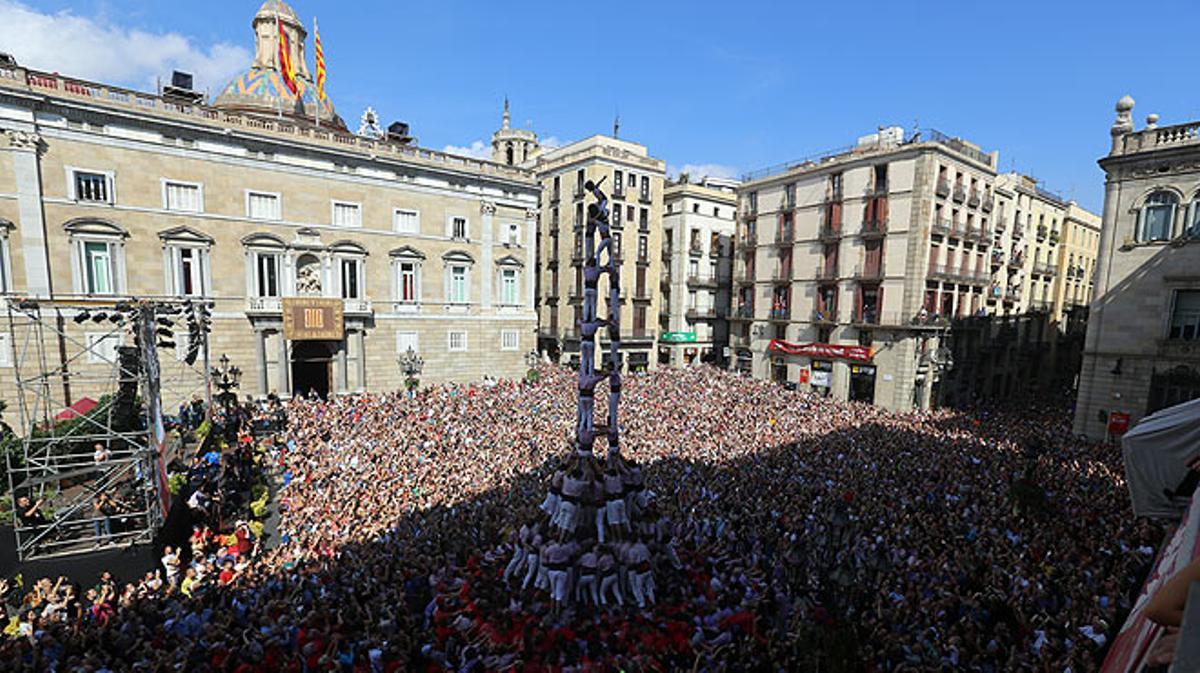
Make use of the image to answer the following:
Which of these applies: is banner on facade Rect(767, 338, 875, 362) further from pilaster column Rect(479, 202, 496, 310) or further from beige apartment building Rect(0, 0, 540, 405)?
pilaster column Rect(479, 202, 496, 310)

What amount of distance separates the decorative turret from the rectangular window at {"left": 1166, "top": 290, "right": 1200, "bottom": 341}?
1836 inches

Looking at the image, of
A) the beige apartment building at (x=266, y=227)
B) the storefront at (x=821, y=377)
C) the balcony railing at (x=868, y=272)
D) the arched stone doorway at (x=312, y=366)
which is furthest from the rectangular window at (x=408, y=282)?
the balcony railing at (x=868, y=272)

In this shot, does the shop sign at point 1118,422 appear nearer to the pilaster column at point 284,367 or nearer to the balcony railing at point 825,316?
the balcony railing at point 825,316

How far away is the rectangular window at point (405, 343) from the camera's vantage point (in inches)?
1149

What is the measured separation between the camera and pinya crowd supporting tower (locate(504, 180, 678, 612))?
1030 cm

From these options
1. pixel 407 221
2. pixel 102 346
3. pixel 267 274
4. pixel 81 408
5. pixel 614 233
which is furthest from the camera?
pixel 614 233

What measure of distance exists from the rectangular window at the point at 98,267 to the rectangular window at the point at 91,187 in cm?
176

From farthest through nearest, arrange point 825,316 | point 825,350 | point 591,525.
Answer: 1. point 825,316
2. point 825,350
3. point 591,525

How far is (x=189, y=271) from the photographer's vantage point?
2403 centimetres

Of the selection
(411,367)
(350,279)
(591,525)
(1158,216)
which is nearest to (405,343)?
(411,367)

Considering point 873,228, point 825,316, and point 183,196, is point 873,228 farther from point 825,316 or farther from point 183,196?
point 183,196

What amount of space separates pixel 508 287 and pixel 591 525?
24034mm

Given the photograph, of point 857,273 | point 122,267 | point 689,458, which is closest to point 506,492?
point 689,458

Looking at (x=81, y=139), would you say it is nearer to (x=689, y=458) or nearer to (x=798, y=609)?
(x=689, y=458)
